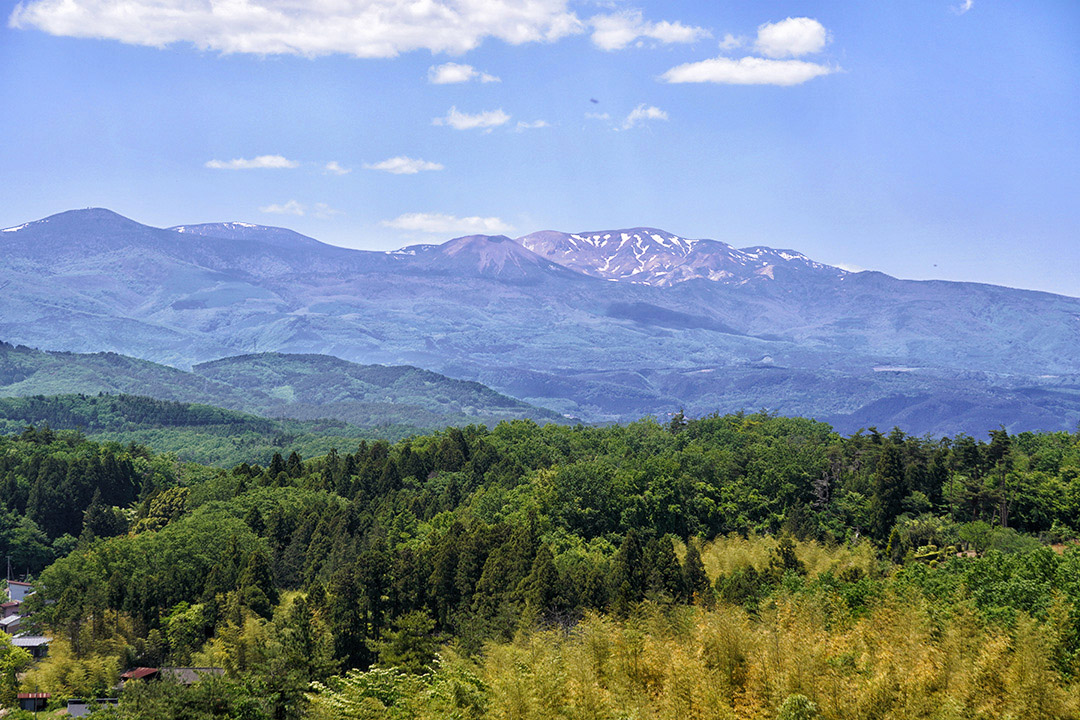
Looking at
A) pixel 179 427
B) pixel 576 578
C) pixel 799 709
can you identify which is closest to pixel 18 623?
pixel 576 578

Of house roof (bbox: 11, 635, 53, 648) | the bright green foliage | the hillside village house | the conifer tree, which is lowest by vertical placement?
the hillside village house

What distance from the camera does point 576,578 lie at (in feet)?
150

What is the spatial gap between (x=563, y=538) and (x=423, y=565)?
11.5 meters

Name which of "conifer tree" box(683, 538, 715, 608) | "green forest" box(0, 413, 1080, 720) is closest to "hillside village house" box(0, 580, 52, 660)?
"green forest" box(0, 413, 1080, 720)

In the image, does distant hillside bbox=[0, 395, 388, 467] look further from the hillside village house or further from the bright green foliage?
the bright green foliage

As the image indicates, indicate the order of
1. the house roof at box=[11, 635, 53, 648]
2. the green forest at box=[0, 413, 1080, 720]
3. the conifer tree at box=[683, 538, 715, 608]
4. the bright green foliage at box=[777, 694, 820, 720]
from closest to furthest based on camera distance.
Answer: the bright green foliage at box=[777, 694, 820, 720] < the green forest at box=[0, 413, 1080, 720] < the conifer tree at box=[683, 538, 715, 608] < the house roof at box=[11, 635, 53, 648]

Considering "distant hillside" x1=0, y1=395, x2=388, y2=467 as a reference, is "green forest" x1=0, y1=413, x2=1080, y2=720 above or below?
above

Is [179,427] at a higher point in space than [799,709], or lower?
lower

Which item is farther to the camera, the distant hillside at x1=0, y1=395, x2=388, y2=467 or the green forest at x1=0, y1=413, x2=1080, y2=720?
the distant hillside at x1=0, y1=395, x2=388, y2=467

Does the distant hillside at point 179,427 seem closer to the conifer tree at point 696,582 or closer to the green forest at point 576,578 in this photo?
the green forest at point 576,578

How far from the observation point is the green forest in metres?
25.9

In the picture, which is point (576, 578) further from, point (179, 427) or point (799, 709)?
point (179, 427)

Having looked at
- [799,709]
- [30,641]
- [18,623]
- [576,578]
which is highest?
[799,709]

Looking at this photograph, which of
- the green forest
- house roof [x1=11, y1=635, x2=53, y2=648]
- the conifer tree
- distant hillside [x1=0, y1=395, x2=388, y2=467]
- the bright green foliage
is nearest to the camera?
the bright green foliage
